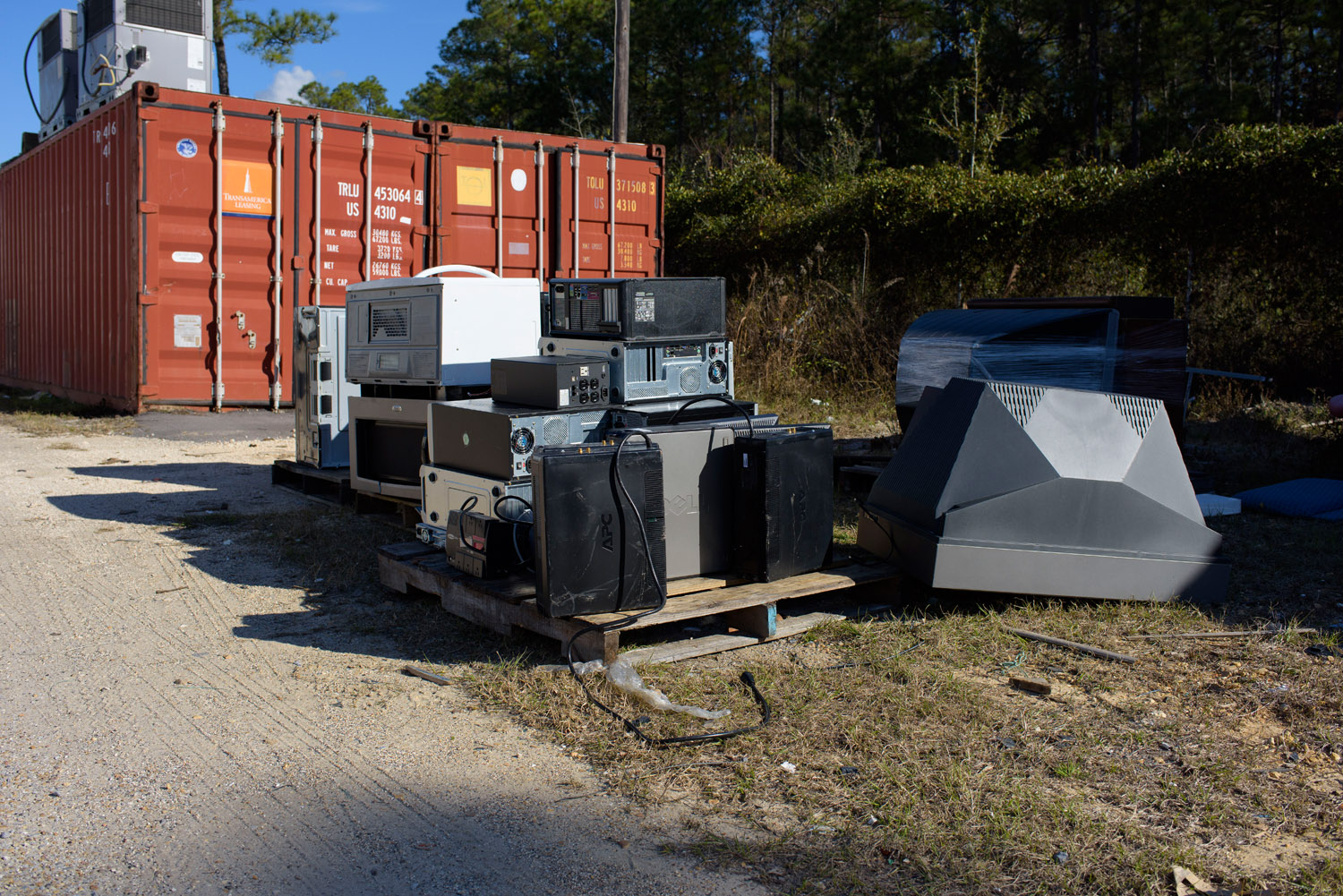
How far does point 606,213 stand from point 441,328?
7300 millimetres

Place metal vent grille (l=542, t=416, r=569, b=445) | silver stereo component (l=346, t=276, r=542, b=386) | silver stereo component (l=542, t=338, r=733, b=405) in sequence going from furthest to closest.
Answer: silver stereo component (l=346, t=276, r=542, b=386) < silver stereo component (l=542, t=338, r=733, b=405) < metal vent grille (l=542, t=416, r=569, b=445)

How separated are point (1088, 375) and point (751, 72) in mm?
31426

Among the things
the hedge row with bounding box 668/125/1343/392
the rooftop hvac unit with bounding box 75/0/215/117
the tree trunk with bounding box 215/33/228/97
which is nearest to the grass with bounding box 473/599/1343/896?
the hedge row with bounding box 668/125/1343/392

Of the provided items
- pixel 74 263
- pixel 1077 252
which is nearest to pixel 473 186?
pixel 74 263

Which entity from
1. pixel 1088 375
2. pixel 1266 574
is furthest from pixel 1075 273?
pixel 1266 574

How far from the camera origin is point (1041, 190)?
439 inches

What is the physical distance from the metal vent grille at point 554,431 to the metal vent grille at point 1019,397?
195 cm

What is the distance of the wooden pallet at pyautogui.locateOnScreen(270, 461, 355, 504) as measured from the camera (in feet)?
23.0

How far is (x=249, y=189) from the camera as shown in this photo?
10.8 m

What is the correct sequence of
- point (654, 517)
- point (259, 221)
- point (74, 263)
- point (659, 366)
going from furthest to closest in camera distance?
point (74, 263) < point (259, 221) < point (659, 366) < point (654, 517)

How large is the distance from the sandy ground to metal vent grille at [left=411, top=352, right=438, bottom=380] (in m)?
1.40

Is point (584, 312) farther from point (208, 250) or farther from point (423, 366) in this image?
point (208, 250)

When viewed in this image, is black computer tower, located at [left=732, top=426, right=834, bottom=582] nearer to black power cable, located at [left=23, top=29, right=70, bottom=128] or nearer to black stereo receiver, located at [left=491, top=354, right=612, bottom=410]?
black stereo receiver, located at [left=491, top=354, right=612, bottom=410]

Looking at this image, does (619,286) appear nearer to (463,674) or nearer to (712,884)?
(463,674)
